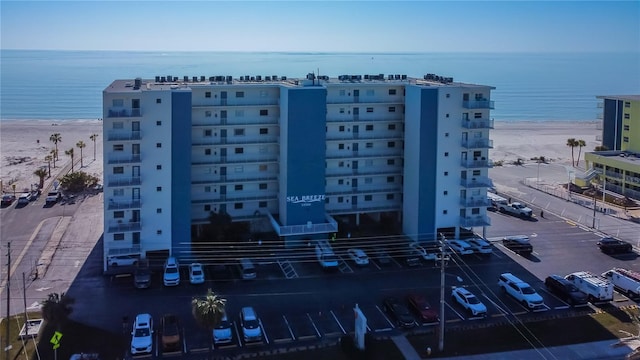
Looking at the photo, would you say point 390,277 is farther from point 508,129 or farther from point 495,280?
point 508,129

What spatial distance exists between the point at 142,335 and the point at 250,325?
15.6ft

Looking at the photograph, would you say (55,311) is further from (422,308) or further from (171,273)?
(422,308)

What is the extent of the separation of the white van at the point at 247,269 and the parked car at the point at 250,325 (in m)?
5.47

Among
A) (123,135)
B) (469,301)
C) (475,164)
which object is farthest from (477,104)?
(123,135)

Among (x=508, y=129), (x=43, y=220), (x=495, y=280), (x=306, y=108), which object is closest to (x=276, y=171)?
(x=306, y=108)

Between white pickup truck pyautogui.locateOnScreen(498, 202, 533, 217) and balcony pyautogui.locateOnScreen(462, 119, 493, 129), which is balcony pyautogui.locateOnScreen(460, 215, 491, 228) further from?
white pickup truck pyautogui.locateOnScreen(498, 202, 533, 217)

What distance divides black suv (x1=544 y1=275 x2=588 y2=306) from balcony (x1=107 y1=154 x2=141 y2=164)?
81.3 ft

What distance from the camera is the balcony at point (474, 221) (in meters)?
41.3

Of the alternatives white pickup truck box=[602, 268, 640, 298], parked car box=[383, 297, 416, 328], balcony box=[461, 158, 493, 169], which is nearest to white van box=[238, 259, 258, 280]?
parked car box=[383, 297, 416, 328]

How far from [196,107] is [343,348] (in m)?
20.1

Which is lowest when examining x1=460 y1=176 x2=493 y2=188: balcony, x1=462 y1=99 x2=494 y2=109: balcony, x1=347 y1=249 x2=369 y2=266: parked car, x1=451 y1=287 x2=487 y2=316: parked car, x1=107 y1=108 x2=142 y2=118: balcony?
x1=451 y1=287 x2=487 y2=316: parked car

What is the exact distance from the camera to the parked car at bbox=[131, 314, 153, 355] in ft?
84.3

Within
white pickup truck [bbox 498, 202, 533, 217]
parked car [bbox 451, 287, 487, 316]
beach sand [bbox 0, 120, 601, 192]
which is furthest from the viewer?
beach sand [bbox 0, 120, 601, 192]

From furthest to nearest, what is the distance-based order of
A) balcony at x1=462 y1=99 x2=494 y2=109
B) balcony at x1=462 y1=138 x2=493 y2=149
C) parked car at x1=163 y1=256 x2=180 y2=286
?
balcony at x1=462 y1=138 x2=493 y2=149
balcony at x1=462 y1=99 x2=494 y2=109
parked car at x1=163 y1=256 x2=180 y2=286
